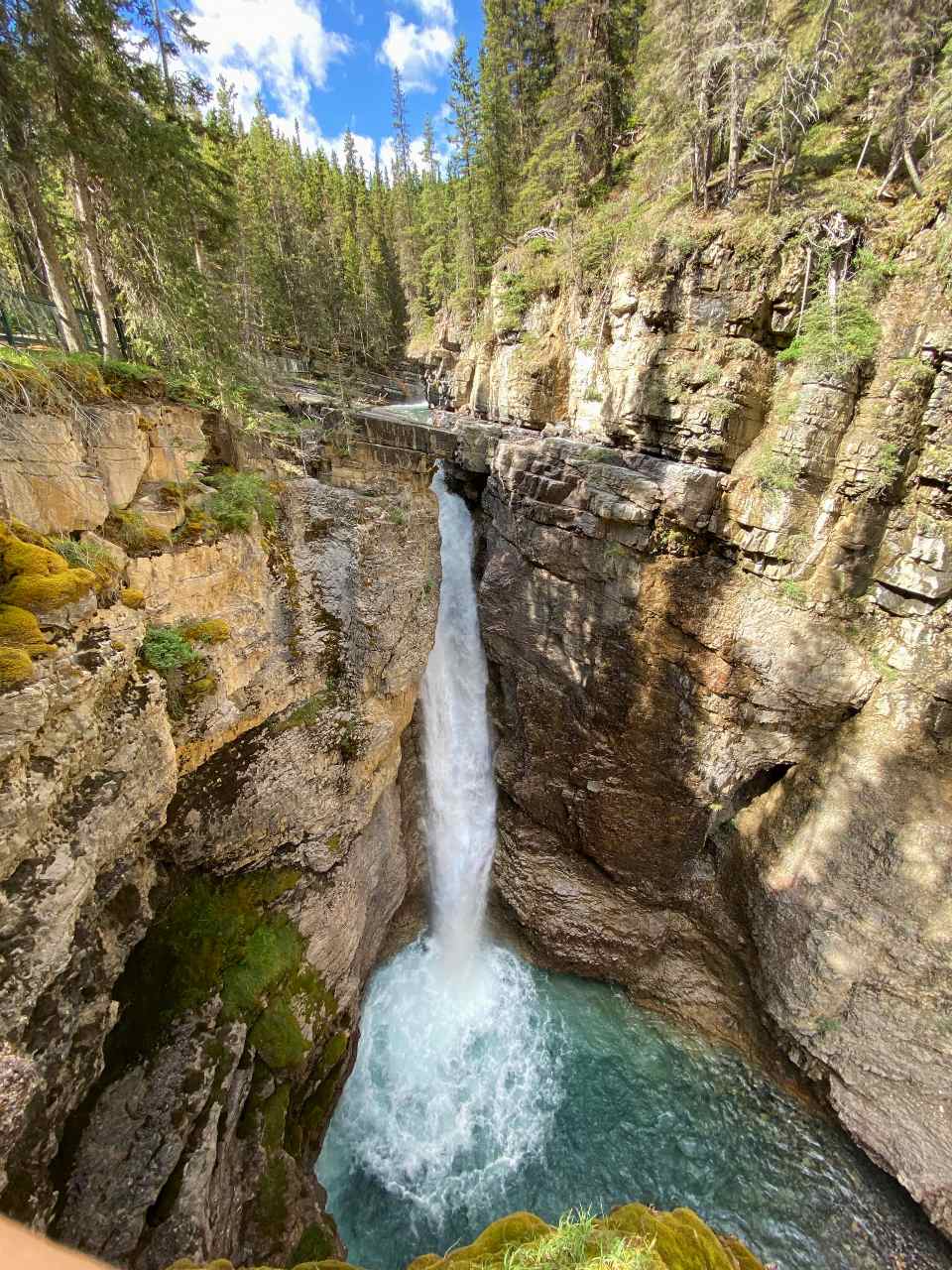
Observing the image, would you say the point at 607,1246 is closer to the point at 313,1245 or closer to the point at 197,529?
the point at 313,1245

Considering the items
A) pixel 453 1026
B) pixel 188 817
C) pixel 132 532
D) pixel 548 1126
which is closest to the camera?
pixel 132 532

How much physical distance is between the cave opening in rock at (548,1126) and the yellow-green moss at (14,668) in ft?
→ 28.3

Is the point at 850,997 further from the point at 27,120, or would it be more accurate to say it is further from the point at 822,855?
the point at 27,120

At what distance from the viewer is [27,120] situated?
702 centimetres

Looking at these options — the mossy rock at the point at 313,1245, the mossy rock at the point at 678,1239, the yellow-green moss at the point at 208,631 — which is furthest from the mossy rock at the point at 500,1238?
the yellow-green moss at the point at 208,631

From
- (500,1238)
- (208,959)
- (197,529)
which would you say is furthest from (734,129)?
(208,959)

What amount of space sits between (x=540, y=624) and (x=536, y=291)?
10.7 metres

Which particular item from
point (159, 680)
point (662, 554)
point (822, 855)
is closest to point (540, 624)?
point (662, 554)

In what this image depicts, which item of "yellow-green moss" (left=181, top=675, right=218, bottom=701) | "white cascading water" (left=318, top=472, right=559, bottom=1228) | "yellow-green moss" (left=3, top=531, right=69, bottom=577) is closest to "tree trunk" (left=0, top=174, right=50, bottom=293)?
"yellow-green moss" (left=3, top=531, right=69, bottom=577)

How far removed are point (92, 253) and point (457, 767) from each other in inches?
467

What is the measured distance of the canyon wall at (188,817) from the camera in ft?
14.5

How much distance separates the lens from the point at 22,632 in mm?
4188

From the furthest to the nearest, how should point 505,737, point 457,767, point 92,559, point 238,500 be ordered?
point 505,737
point 457,767
point 238,500
point 92,559

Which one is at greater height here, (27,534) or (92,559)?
(27,534)
